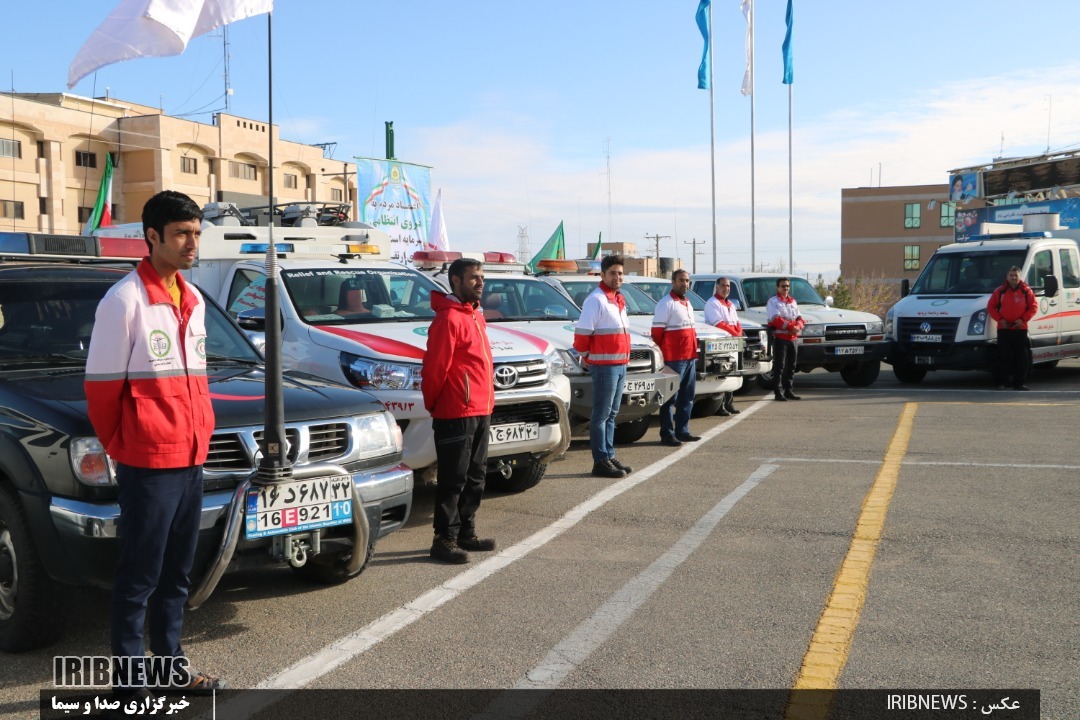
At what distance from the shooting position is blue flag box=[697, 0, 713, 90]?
97.1 feet

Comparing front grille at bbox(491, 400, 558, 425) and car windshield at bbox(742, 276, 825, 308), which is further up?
car windshield at bbox(742, 276, 825, 308)

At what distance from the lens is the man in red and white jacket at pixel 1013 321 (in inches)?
594

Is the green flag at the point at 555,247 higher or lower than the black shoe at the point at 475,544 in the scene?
higher

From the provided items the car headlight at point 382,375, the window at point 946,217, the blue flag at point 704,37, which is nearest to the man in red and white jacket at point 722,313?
the car headlight at point 382,375

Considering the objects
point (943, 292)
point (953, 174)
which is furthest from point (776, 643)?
point (953, 174)

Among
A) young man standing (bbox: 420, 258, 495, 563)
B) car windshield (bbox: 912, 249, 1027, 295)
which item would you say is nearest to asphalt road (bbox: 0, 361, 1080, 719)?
young man standing (bbox: 420, 258, 495, 563)

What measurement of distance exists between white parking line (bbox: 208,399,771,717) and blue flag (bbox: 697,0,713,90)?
23759 millimetres

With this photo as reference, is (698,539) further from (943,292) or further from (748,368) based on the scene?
(943,292)

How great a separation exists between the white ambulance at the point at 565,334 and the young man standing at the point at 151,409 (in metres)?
5.13

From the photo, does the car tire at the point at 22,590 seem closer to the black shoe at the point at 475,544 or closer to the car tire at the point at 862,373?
the black shoe at the point at 475,544

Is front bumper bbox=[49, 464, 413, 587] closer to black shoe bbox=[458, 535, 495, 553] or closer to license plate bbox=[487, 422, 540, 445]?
black shoe bbox=[458, 535, 495, 553]

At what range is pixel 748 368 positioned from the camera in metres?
13.5

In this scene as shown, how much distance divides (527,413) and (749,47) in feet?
86.8

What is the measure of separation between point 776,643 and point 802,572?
1204 millimetres
